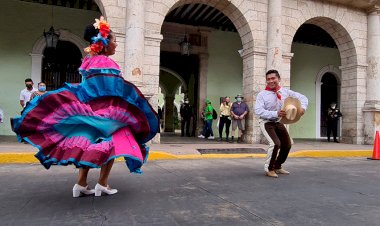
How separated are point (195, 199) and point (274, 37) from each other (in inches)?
336

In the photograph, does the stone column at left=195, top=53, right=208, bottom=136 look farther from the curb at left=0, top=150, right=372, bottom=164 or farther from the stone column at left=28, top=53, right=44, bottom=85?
the stone column at left=28, top=53, right=44, bottom=85

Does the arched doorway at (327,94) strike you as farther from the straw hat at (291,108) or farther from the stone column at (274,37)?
the straw hat at (291,108)

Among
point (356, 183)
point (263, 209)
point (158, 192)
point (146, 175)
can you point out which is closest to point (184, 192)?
point (158, 192)

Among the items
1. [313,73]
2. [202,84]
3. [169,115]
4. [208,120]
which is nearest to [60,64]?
[202,84]

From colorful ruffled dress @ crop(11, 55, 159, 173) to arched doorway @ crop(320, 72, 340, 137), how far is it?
1553 centimetres

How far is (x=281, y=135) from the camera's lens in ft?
17.7

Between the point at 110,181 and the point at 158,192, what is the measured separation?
1.03 metres

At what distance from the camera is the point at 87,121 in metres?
3.16

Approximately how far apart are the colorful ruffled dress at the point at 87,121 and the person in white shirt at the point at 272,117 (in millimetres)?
2532

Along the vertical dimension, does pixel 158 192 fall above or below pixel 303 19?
below

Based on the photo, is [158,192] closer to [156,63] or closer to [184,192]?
[184,192]

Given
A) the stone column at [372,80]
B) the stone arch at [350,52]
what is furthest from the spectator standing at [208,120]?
the stone column at [372,80]

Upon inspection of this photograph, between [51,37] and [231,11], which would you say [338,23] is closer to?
[231,11]

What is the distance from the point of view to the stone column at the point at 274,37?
1079cm
